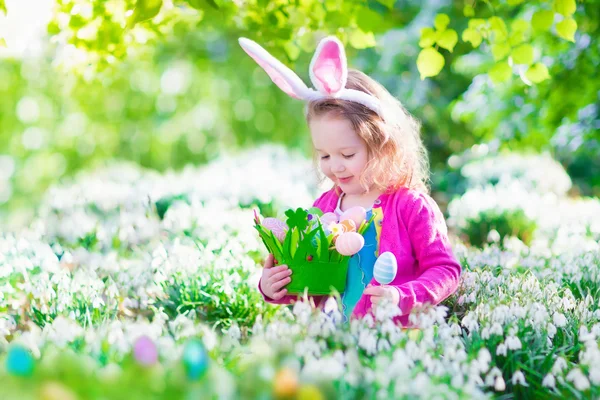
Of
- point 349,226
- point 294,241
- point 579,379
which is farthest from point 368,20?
point 579,379

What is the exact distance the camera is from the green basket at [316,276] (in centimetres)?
276

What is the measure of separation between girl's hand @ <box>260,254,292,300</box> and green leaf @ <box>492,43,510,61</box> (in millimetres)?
2019

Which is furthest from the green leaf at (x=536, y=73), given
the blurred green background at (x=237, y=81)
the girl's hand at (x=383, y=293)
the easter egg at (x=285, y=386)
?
the easter egg at (x=285, y=386)

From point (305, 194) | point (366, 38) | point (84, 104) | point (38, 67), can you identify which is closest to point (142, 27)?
point (366, 38)

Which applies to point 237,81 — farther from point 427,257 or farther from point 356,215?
point 427,257

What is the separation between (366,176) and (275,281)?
0.60 m

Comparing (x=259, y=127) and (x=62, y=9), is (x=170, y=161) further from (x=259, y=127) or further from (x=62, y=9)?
(x=62, y=9)

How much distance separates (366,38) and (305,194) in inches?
112

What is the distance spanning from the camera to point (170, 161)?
62.2 feet

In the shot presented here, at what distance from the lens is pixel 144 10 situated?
10.8 feet

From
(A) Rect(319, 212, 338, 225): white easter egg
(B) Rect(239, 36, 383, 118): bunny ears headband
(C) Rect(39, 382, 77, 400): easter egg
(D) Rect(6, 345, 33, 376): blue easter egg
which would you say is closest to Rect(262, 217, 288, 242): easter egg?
(A) Rect(319, 212, 338, 225): white easter egg

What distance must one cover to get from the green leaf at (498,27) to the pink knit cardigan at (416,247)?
4.79 ft

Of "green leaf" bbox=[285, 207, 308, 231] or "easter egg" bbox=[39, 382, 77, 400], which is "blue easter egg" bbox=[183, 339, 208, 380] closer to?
"easter egg" bbox=[39, 382, 77, 400]

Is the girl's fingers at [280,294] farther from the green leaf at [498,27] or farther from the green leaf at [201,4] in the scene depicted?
the green leaf at [498,27]
